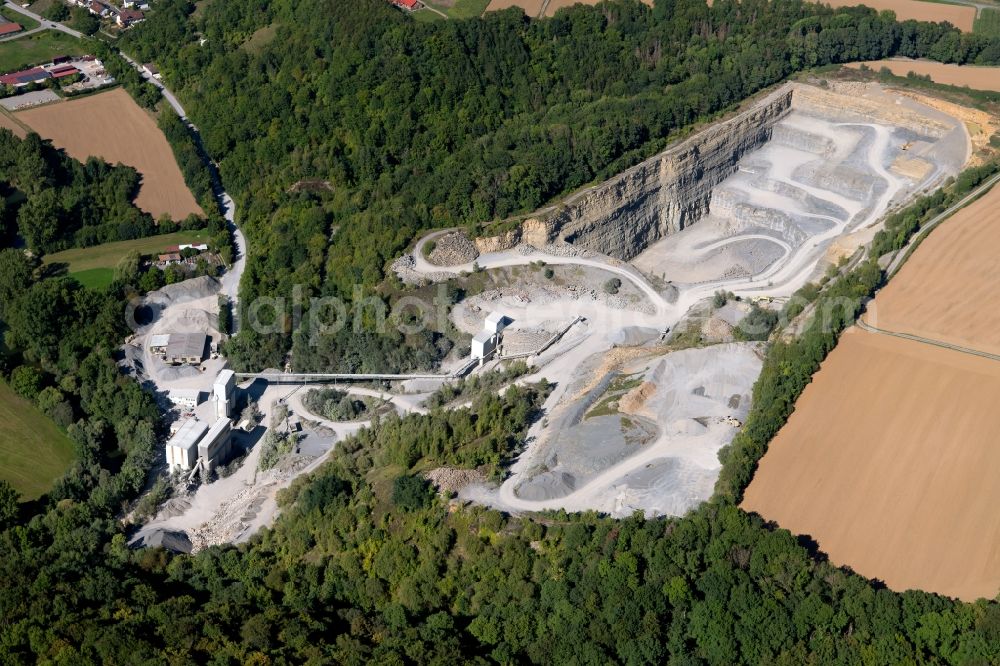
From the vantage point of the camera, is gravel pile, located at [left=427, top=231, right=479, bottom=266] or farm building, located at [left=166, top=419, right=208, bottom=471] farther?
gravel pile, located at [left=427, top=231, right=479, bottom=266]

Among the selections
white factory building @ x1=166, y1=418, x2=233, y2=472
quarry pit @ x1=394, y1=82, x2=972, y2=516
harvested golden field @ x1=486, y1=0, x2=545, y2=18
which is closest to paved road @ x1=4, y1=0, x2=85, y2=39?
harvested golden field @ x1=486, y1=0, x2=545, y2=18

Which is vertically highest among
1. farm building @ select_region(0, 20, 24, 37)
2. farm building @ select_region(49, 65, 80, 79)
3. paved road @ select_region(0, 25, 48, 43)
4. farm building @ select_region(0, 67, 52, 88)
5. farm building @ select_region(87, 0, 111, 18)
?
farm building @ select_region(87, 0, 111, 18)

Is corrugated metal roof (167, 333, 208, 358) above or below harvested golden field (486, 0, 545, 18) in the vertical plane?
below

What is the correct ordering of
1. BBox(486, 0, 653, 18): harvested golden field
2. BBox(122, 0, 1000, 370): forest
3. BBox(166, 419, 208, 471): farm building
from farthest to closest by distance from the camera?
1. BBox(486, 0, 653, 18): harvested golden field
2. BBox(122, 0, 1000, 370): forest
3. BBox(166, 419, 208, 471): farm building

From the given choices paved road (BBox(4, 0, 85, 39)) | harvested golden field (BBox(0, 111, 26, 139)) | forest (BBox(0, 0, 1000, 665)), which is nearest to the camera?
forest (BBox(0, 0, 1000, 665))

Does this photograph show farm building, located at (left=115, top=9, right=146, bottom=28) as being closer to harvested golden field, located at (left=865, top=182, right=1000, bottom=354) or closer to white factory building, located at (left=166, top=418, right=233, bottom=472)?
white factory building, located at (left=166, top=418, right=233, bottom=472)

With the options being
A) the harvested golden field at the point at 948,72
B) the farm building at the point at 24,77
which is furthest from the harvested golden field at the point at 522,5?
the farm building at the point at 24,77

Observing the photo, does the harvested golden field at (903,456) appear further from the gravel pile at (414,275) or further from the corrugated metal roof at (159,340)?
the corrugated metal roof at (159,340)

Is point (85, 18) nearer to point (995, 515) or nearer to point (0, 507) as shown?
point (0, 507)
